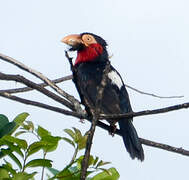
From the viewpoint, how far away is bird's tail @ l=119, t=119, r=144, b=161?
14.5ft

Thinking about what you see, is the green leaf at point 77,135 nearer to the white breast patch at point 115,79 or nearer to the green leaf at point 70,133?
the green leaf at point 70,133

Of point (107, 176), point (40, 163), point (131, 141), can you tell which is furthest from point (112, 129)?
point (40, 163)

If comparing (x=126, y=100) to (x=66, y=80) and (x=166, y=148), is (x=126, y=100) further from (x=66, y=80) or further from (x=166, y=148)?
(x=166, y=148)

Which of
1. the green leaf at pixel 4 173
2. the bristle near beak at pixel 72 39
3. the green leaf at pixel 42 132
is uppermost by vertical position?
the bristle near beak at pixel 72 39

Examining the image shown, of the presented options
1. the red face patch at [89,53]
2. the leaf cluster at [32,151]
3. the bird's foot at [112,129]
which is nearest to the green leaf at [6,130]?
the leaf cluster at [32,151]

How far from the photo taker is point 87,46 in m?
6.06

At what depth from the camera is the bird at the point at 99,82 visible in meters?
4.49

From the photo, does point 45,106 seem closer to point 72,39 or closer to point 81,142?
point 81,142

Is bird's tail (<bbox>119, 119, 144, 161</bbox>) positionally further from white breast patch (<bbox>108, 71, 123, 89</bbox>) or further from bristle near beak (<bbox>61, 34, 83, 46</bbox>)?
bristle near beak (<bbox>61, 34, 83, 46</bbox>)

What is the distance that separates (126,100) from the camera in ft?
16.5

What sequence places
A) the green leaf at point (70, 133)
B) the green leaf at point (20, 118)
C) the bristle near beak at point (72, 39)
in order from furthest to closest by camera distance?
1. the bristle near beak at point (72, 39)
2. the green leaf at point (70, 133)
3. the green leaf at point (20, 118)

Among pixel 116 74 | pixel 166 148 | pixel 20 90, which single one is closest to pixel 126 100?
pixel 116 74

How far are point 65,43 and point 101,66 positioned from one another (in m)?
0.52

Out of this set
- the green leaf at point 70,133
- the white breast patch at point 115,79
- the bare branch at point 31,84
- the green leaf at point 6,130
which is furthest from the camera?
the white breast patch at point 115,79
